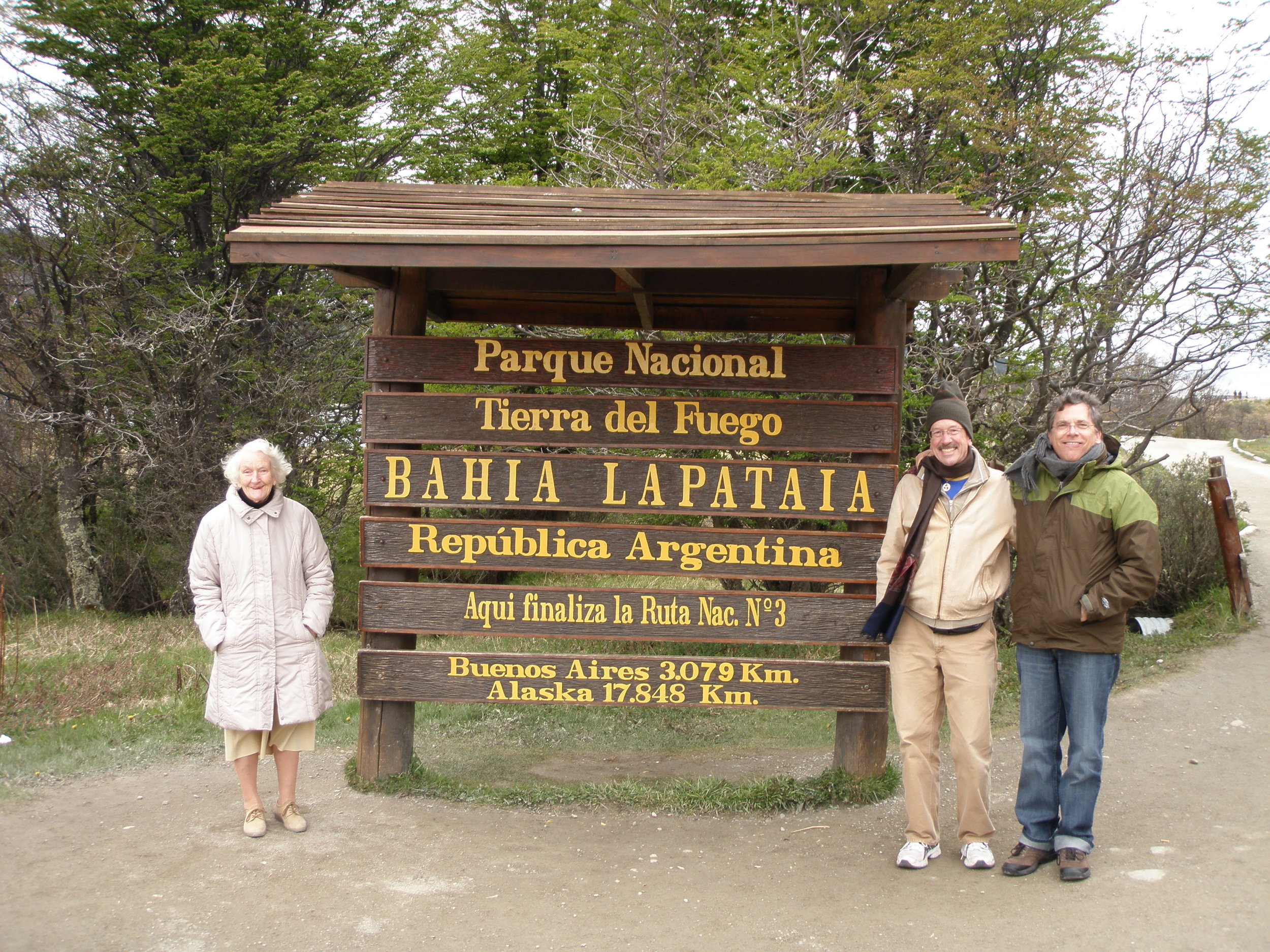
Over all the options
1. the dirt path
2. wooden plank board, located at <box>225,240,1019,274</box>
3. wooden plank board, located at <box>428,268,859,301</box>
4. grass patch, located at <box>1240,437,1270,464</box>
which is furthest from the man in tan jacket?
grass patch, located at <box>1240,437,1270,464</box>

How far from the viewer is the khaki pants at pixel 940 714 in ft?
13.4

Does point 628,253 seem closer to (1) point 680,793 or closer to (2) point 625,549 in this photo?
(2) point 625,549

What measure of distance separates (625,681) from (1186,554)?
8660mm

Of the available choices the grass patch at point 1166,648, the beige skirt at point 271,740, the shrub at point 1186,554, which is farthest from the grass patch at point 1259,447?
the beige skirt at point 271,740

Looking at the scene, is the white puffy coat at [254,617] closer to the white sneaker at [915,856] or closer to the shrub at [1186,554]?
the white sneaker at [915,856]

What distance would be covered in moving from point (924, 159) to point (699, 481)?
8.08m

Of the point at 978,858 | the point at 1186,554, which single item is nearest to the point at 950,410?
the point at 978,858

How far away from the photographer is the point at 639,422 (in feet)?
Result: 16.1

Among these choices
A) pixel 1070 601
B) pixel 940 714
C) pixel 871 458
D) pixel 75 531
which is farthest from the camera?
pixel 75 531

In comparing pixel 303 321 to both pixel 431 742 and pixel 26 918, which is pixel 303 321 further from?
pixel 26 918

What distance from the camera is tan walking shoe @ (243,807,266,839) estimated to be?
14.9ft

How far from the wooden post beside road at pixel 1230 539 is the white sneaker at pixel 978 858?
21.8ft

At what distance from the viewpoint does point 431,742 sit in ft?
21.0

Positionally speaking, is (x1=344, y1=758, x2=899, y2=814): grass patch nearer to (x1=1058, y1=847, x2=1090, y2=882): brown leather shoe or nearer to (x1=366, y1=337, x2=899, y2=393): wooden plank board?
(x1=1058, y1=847, x2=1090, y2=882): brown leather shoe
